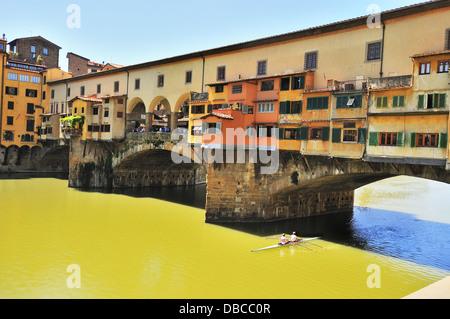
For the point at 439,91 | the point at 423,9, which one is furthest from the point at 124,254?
the point at 423,9

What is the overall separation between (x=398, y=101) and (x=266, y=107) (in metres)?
9.24

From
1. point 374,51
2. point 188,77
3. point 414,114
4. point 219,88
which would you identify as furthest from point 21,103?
point 414,114

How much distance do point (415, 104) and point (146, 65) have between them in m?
26.7

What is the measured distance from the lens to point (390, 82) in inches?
815

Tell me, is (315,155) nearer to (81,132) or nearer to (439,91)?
(439,91)

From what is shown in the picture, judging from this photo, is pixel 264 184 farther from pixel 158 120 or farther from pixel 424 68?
pixel 158 120

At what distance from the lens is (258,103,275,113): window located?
26516 mm

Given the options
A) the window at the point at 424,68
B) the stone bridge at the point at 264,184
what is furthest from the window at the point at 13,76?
the window at the point at 424,68

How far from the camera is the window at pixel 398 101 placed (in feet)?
65.3

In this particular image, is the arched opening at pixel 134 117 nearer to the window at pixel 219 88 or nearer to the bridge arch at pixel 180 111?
the bridge arch at pixel 180 111

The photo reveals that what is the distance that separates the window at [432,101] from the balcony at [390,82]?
1.11 meters

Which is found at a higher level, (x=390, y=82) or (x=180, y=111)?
(x=390, y=82)

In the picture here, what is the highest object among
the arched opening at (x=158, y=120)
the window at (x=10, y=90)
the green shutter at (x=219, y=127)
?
the window at (x=10, y=90)
